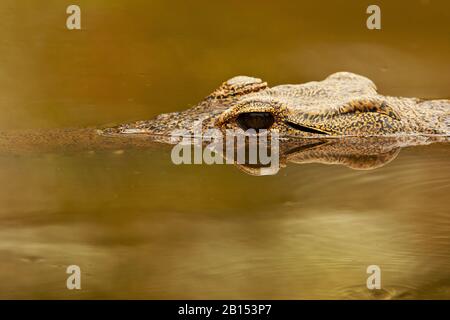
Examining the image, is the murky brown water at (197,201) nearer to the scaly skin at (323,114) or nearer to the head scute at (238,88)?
the scaly skin at (323,114)

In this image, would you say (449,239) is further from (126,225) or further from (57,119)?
(57,119)

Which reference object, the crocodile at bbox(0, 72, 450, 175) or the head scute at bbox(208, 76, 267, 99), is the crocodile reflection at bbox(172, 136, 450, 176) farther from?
the head scute at bbox(208, 76, 267, 99)

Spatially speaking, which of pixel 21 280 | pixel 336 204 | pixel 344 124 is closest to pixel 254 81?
pixel 344 124

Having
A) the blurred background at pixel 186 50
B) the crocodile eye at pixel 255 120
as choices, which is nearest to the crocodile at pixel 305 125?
the crocodile eye at pixel 255 120

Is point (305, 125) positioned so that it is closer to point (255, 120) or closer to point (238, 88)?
point (255, 120)

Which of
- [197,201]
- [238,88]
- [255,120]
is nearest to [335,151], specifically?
[255,120]

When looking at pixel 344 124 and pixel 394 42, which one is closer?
pixel 344 124
